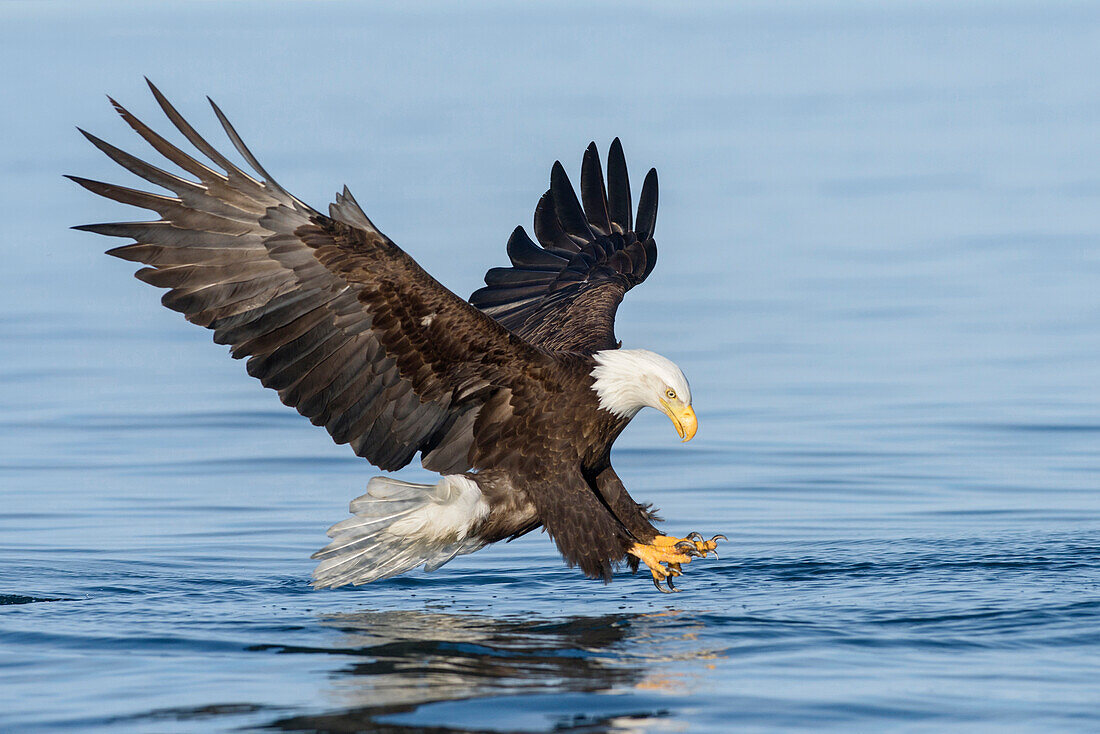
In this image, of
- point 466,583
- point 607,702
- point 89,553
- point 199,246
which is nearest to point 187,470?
point 89,553

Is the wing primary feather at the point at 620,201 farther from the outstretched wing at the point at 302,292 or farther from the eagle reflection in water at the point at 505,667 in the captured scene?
the eagle reflection in water at the point at 505,667

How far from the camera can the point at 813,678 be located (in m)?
5.55

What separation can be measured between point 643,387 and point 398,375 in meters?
0.89

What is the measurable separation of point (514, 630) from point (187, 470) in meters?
3.70

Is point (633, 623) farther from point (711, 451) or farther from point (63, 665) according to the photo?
point (711, 451)

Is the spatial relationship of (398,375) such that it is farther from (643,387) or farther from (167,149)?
(167,149)

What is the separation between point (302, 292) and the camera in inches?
257

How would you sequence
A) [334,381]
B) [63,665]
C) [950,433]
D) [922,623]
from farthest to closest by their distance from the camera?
[950,433], [334,381], [922,623], [63,665]

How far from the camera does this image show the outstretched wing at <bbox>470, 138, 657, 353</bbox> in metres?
8.62

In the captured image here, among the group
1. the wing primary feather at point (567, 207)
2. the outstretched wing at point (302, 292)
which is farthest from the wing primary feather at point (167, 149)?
the wing primary feather at point (567, 207)

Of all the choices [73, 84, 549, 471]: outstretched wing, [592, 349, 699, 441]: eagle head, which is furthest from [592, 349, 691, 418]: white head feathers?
[73, 84, 549, 471]: outstretched wing

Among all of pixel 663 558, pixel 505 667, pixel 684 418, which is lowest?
pixel 505 667

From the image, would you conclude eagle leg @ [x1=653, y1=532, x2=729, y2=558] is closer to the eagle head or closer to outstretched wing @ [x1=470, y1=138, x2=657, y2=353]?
the eagle head

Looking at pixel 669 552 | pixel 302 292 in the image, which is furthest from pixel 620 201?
pixel 302 292
